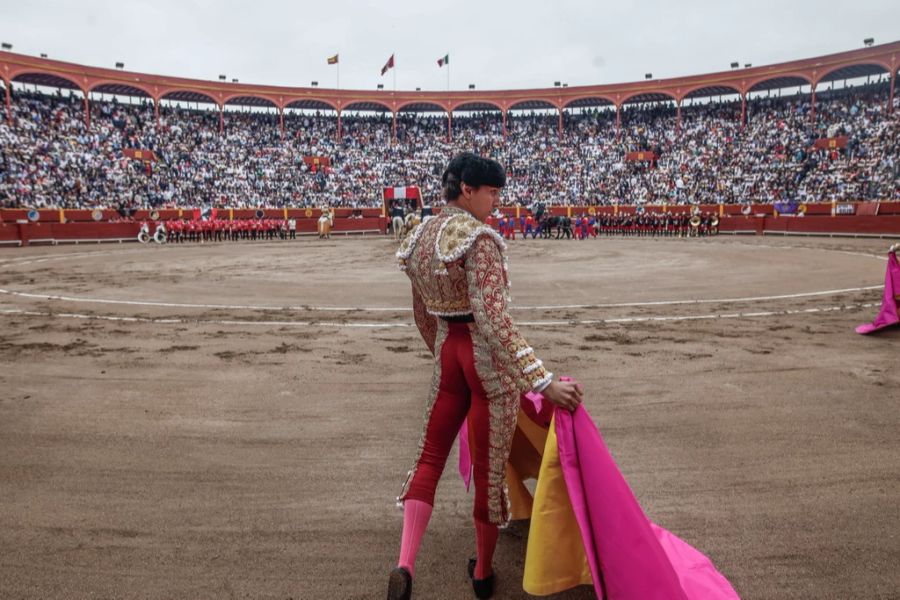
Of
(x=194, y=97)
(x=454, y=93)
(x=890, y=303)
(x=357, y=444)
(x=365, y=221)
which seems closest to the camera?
(x=357, y=444)

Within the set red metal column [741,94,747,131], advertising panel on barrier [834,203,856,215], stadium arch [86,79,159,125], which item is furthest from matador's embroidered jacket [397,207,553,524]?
red metal column [741,94,747,131]

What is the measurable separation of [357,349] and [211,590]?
385 centimetres

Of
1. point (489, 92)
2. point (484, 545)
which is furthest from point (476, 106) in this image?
point (484, 545)

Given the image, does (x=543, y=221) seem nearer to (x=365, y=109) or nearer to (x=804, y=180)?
(x=804, y=180)

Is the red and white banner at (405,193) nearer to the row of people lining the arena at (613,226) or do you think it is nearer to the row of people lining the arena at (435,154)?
the row of people lining the arena at (435,154)

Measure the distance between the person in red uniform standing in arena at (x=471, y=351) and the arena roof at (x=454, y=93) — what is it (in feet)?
139

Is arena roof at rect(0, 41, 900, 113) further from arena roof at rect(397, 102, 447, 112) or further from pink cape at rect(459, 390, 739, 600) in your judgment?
pink cape at rect(459, 390, 739, 600)

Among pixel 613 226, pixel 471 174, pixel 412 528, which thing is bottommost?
pixel 412 528

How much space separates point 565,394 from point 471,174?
832 millimetres

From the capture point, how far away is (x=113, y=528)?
265 cm

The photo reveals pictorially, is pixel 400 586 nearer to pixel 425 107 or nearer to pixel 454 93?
pixel 454 93

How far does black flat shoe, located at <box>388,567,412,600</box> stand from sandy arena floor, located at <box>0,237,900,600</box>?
0.25 metres

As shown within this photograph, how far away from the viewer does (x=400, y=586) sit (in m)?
1.99

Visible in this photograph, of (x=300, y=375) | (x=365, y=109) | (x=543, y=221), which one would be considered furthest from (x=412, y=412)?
(x=365, y=109)
